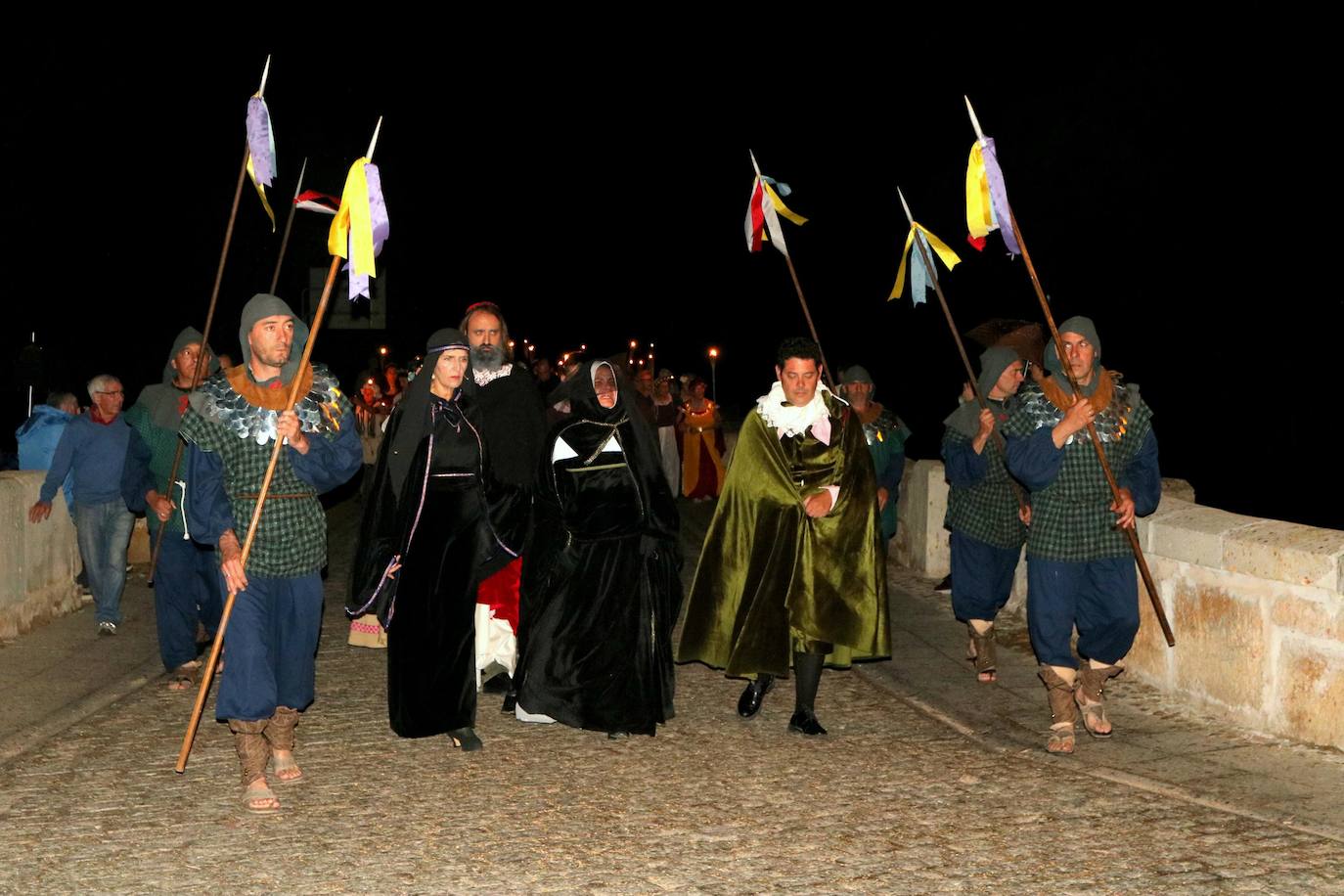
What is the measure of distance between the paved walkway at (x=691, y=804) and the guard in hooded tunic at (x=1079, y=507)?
18.1 inches

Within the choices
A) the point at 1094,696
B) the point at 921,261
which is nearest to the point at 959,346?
the point at 921,261

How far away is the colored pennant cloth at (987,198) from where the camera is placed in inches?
253

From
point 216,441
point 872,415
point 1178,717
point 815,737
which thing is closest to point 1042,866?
point 815,737

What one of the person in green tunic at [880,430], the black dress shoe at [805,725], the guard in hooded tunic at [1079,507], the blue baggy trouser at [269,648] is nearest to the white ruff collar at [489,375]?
the blue baggy trouser at [269,648]

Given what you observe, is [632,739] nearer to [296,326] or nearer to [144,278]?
[296,326]

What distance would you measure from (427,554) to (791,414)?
1.85 meters

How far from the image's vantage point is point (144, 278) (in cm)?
2027

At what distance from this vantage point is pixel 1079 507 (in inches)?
259

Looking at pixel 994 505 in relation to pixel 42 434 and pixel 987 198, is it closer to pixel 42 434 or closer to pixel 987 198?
pixel 987 198

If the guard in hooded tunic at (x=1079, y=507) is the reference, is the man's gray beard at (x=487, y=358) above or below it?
above

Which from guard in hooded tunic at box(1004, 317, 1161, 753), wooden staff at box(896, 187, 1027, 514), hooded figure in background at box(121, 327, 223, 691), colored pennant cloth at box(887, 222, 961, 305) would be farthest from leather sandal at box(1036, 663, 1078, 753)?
hooded figure in background at box(121, 327, 223, 691)

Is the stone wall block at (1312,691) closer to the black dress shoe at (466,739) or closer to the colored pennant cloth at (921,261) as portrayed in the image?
the colored pennant cloth at (921,261)

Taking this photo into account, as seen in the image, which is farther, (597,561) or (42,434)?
(42,434)

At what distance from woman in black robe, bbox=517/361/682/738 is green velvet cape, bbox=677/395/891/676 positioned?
0.39 m
